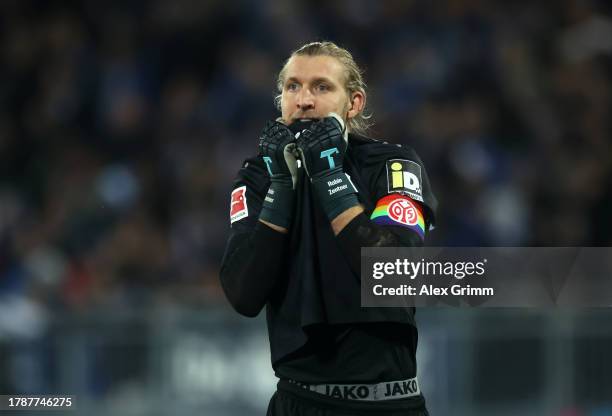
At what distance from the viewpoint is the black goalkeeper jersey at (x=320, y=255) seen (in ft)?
9.53

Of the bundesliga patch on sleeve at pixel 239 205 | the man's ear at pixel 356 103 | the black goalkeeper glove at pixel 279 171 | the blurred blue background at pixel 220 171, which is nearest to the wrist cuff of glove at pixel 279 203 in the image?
the black goalkeeper glove at pixel 279 171

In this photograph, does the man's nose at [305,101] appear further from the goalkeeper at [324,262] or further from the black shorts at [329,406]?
the black shorts at [329,406]

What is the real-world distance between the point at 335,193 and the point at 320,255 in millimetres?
195

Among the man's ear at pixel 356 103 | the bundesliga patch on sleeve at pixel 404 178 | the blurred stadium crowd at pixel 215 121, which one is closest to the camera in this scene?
the bundesliga patch on sleeve at pixel 404 178

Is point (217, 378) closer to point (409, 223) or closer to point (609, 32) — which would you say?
A: point (409, 223)

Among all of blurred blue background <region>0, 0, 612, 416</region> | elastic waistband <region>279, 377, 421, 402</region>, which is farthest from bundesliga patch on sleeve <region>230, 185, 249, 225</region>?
blurred blue background <region>0, 0, 612, 416</region>

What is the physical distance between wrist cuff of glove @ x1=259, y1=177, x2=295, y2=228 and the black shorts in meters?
0.46

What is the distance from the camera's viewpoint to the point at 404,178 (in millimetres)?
3008

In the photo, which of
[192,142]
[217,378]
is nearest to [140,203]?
[192,142]

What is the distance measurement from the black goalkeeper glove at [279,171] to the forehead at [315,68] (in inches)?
7.6

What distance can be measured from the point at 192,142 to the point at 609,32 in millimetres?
3324

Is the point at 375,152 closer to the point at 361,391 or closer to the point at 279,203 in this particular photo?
the point at 279,203

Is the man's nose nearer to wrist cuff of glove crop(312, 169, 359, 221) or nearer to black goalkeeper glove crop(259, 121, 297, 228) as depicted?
black goalkeeper glove crop(259, 121, 297, 228)

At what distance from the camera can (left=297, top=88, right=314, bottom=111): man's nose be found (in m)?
3.04
